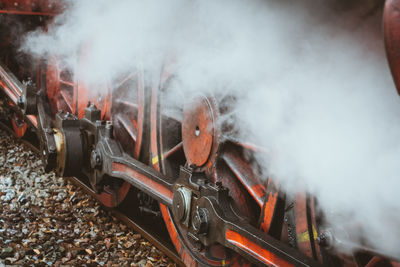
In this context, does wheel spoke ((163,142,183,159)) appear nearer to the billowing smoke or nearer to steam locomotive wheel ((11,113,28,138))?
the billowing smoke

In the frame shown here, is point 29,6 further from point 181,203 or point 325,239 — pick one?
point 325,239

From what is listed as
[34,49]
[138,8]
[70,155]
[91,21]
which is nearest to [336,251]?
[138,8]

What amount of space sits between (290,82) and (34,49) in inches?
164

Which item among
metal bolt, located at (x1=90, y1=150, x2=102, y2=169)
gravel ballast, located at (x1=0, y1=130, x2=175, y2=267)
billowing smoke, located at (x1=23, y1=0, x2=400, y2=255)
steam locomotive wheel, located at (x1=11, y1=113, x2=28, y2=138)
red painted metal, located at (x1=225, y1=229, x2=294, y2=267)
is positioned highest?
billowing smoke, located at (x1=23, y1=0, x2=400, y2=255)

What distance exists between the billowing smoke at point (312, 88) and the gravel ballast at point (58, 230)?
1.37 meters

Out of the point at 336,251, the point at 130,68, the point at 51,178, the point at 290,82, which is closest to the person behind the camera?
the point at 336,251

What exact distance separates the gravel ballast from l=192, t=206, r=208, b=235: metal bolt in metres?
0.84

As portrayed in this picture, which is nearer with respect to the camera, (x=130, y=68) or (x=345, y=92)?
(x=345, y=92)

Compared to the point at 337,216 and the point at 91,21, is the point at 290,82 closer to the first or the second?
the point at 337,216

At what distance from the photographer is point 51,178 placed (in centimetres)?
450

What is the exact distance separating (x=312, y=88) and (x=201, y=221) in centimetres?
90

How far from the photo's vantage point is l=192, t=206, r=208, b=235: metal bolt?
217 centimetres

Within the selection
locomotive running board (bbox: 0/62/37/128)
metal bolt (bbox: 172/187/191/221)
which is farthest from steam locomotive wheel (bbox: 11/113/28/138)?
metal bolt (bbox: 172/187/191/221)

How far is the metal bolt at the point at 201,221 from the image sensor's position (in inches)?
85.6
